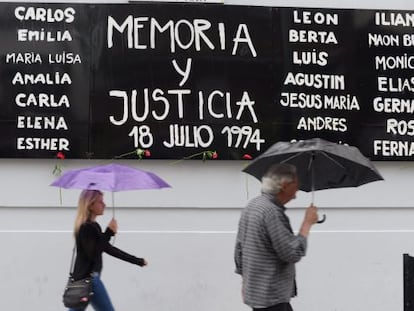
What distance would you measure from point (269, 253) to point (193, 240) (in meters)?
2.40

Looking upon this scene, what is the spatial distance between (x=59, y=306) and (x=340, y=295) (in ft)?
9.32

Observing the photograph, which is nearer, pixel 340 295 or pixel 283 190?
pixel 283 190

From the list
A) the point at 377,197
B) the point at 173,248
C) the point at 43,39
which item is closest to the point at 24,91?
the point at 43,39

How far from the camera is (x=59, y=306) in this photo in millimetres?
6426

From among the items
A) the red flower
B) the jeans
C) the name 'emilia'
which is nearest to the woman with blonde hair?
the jeans

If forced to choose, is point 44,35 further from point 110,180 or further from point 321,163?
point 321,163

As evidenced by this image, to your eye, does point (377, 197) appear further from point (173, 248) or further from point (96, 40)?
point (96, 40)

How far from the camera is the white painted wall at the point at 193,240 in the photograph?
6418mm

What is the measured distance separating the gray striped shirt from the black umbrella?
0.48 m

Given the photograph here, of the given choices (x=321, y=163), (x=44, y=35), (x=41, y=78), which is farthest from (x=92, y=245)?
(x=44, y=35)

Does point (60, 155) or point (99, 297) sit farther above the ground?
point (60, 155)

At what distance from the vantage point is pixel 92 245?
498cm

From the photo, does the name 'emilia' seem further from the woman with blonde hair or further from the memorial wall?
the woman with blonde hair

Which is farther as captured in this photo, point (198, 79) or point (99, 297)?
point (198, 79)
